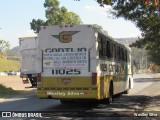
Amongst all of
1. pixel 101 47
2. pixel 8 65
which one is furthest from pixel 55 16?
pixel 8 65

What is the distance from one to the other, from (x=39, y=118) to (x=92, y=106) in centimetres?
527

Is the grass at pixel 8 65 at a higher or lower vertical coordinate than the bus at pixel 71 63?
higher

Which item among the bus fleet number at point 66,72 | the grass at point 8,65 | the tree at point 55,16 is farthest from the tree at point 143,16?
the grass at point 8,65

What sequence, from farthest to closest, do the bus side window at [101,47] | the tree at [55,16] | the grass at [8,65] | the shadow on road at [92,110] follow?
the grass at [8,65], the tree at [55,16], the bus side window at [101,47], the shadow on road at [92,110]

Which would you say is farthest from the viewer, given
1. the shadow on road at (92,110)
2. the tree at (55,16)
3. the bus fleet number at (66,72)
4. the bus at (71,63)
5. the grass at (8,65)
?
the grass at (8,65)

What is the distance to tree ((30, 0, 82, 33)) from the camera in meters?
59.6

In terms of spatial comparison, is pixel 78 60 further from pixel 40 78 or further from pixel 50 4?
pixel 50 4

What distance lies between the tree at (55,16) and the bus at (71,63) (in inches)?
1653

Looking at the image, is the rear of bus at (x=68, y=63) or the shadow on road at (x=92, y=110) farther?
the rear of bus at (x=68, y=63)

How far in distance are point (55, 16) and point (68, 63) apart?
44.8 metres

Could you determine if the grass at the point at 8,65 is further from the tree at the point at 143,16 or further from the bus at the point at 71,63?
the bus at the point at 71,63

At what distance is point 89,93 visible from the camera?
15.7 metres

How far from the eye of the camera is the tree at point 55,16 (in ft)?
196

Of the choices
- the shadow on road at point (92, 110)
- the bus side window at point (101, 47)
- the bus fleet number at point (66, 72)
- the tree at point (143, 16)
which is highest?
the tree at point (143, 16)
